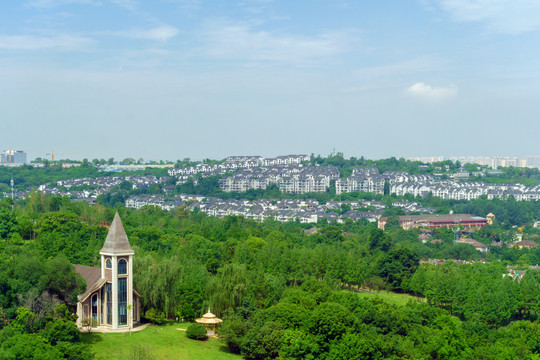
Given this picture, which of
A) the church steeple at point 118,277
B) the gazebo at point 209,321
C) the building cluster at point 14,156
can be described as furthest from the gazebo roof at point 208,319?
the building cluster at point 14,156

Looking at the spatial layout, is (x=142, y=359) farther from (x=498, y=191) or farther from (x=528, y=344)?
(x=498, y=191)

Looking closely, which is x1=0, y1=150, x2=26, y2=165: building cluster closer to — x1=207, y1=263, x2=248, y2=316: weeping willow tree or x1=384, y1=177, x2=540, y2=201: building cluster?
x1=384, y1=177, x2=540, y2=201: building cluster

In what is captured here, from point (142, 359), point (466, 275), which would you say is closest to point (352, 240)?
point (466, 275)

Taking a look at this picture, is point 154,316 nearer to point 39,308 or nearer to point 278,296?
point 39,308

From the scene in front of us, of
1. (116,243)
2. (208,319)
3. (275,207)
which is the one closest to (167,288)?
(208,319)

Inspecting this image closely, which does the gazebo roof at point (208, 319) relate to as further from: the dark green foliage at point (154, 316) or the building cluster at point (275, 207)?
the building cluster at point (275, 207)

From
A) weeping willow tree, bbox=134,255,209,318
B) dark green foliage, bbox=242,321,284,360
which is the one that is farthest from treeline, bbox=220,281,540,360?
weeping willow tree, bbox=134,255,209,318
